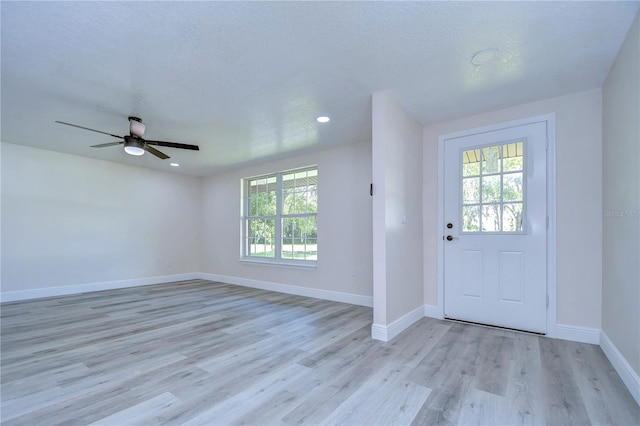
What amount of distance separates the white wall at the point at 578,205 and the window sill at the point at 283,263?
3.16m

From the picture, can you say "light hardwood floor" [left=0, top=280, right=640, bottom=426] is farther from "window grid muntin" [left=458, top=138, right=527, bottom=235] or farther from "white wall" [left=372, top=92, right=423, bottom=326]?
"window grid muntin" [left=458, top=138, right=527, bottom=235]

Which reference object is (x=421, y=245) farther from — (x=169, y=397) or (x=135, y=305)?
(x=135, y=305)

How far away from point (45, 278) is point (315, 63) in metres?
5.48

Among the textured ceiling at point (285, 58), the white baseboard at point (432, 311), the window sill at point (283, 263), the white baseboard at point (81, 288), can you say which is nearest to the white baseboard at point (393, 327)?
the white baseboard at point (432, 311)

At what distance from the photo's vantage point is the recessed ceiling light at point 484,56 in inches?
85.3

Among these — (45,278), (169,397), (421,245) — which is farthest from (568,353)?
→ (45,278)

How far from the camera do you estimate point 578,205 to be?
2.75 meters

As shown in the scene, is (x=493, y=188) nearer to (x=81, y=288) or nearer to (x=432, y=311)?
(x=432, y=311)

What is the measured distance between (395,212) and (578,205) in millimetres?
1651

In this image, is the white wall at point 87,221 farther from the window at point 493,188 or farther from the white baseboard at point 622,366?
the white baseboard at point 622,366

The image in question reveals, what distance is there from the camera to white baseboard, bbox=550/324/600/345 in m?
2.63

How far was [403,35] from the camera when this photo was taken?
1985 mm

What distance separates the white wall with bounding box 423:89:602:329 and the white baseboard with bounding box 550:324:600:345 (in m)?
0.04

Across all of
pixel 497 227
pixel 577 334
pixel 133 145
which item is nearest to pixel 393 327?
pixel 497 227
